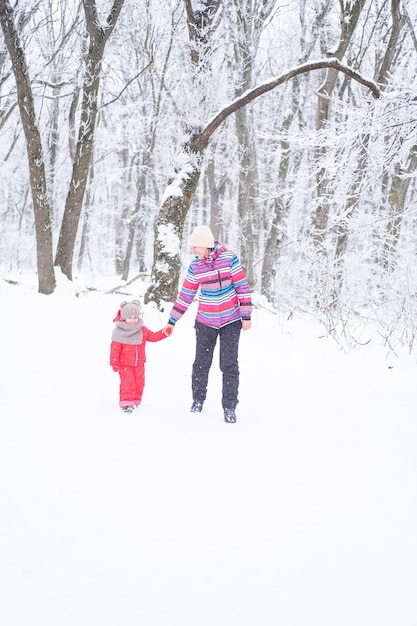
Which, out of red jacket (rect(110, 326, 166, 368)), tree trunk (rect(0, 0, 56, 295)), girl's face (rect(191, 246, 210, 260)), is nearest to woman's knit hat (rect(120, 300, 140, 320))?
red jacket (rect(110, 326, 166, 368))

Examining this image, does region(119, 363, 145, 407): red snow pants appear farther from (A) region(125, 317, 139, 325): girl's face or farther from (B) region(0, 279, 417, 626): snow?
(A) region(125, 317, 139, 325): girl's face

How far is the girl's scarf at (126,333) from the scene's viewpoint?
3.92 m

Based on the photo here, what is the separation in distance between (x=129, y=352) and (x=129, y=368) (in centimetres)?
15

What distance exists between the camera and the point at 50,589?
5.30 ft

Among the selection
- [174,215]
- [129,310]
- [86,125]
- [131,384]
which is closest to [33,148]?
[86,125]

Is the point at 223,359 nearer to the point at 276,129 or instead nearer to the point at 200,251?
the point at 200,251

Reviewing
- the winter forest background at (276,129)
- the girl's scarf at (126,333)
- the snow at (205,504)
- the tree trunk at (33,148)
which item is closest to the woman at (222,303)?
the girl's scarf at (126,333)

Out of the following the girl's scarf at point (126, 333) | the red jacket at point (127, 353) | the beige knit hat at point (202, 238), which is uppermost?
the beige knit hat at point (202, 238)

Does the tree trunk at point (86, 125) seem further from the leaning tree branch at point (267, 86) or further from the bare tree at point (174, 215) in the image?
the leaning tree branch at point (267, 86)

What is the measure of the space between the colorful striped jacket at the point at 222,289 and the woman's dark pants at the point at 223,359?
0.08 meters

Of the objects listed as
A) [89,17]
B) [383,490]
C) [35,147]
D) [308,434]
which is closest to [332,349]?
[308,434]

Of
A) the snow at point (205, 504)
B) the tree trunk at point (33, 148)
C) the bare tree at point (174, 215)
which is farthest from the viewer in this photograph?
the bare tree at point (174, 215)

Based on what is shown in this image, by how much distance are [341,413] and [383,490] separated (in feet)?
4.71

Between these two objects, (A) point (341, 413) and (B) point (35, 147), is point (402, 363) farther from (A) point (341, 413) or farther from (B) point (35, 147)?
(B) point (35, 147)
